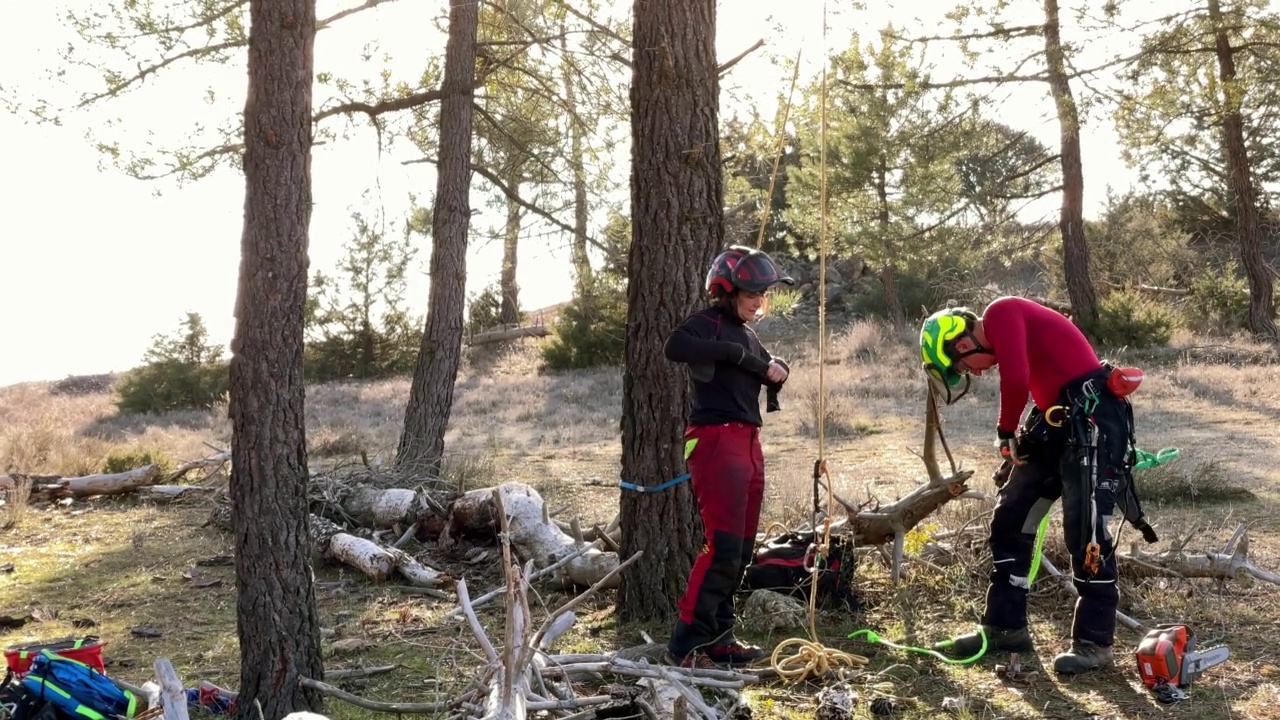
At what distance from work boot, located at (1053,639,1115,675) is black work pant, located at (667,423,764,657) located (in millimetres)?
1612

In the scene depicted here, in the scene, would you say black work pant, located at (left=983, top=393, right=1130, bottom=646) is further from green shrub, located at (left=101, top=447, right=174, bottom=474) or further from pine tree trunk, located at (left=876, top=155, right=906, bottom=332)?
pine tree trunk, located at (left=876, top=155, right=906, bottom=332)

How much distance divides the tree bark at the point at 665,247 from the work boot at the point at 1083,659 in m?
2.05

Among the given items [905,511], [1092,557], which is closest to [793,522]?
[905,511]

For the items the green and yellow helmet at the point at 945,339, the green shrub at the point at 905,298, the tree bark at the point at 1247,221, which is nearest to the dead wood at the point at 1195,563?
the green and yellow helmet at the point at 945,339

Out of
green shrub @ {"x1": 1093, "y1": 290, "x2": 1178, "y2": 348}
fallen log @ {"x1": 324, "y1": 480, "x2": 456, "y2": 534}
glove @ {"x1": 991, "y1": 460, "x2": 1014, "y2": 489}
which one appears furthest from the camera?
green shrub @ {"x1": 1093, "y1": 290, "x2": 1178, "y2": 348}

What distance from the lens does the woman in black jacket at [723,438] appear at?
530 cm

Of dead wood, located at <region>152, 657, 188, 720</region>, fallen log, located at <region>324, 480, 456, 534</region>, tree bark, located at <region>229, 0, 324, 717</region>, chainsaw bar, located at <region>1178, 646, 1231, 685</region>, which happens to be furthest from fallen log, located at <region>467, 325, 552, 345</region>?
dead wood, located at <region>152, 657, 188, 720</region>

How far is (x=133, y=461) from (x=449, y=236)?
524 centimetres

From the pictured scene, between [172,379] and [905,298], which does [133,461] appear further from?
[905,298]

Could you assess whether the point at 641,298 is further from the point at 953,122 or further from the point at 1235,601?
the point at 953,122

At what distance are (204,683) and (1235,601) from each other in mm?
5609

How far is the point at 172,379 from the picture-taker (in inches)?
980

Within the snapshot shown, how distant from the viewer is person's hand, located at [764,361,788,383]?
5.34m

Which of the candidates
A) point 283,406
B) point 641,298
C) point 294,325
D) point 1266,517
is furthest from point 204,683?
point 1266,517
